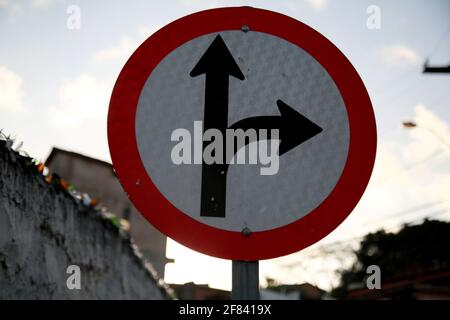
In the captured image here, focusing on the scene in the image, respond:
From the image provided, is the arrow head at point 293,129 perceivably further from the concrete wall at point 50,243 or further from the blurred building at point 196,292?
the blurred building at point 196,292

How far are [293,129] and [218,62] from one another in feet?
1.01

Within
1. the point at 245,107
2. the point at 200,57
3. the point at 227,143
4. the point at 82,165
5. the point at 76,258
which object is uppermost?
the point at 82,165

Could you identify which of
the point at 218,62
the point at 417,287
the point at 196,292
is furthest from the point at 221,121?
the point at 196,292

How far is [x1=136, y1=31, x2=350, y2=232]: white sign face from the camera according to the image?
56.1 inches

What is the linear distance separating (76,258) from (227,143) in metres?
2.45

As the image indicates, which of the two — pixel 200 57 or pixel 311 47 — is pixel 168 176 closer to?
pixel 200 57

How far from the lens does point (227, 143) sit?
1444 mm

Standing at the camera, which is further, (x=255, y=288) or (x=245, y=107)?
(x=245, y=107)

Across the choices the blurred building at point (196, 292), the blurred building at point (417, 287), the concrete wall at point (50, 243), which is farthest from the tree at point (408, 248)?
the concrete wall at point (50, 243)

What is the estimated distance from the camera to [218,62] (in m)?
1.54
